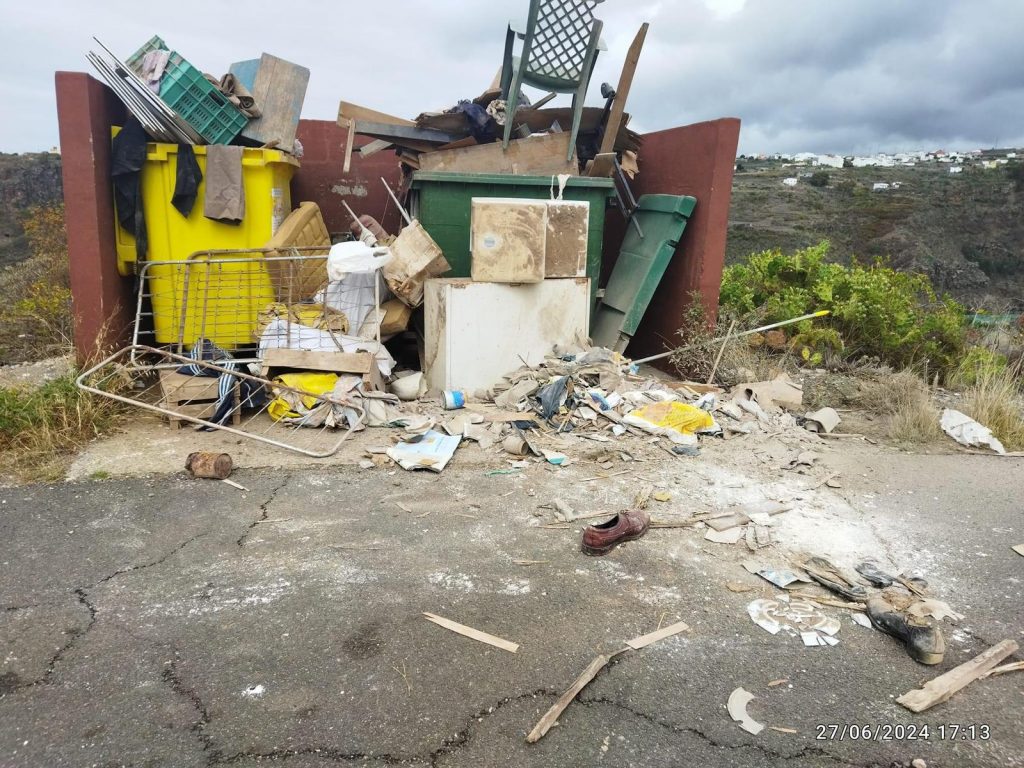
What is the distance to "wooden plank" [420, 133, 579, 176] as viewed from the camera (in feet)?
21.6

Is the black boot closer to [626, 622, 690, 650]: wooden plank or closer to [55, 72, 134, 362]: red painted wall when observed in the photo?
[626, 622, 690, 650]: wooden plank

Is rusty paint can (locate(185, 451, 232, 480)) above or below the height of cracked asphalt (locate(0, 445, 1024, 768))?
above

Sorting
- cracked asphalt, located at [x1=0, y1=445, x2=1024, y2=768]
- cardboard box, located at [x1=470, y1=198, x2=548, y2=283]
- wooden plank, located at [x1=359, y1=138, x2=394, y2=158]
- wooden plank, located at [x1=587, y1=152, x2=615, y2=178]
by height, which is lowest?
cracked asphalt, located at [x1=0, y1=445, x2=1024, y2=768]

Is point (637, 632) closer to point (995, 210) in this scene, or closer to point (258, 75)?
point (258, 75)

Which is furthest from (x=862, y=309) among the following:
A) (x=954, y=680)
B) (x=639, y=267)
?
(x=954, y=680)

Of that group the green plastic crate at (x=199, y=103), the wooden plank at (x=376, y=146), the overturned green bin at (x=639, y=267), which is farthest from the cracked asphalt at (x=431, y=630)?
the wooden plank at (x=376, y=146)

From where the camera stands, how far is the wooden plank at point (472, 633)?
8.74 feet

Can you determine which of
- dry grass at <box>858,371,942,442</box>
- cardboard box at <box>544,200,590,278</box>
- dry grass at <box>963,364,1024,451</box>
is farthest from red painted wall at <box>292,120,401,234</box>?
dry grass at <box>963,364,1024,451</box>

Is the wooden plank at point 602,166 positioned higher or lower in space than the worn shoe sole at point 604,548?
higher

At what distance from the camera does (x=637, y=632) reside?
278 cm
